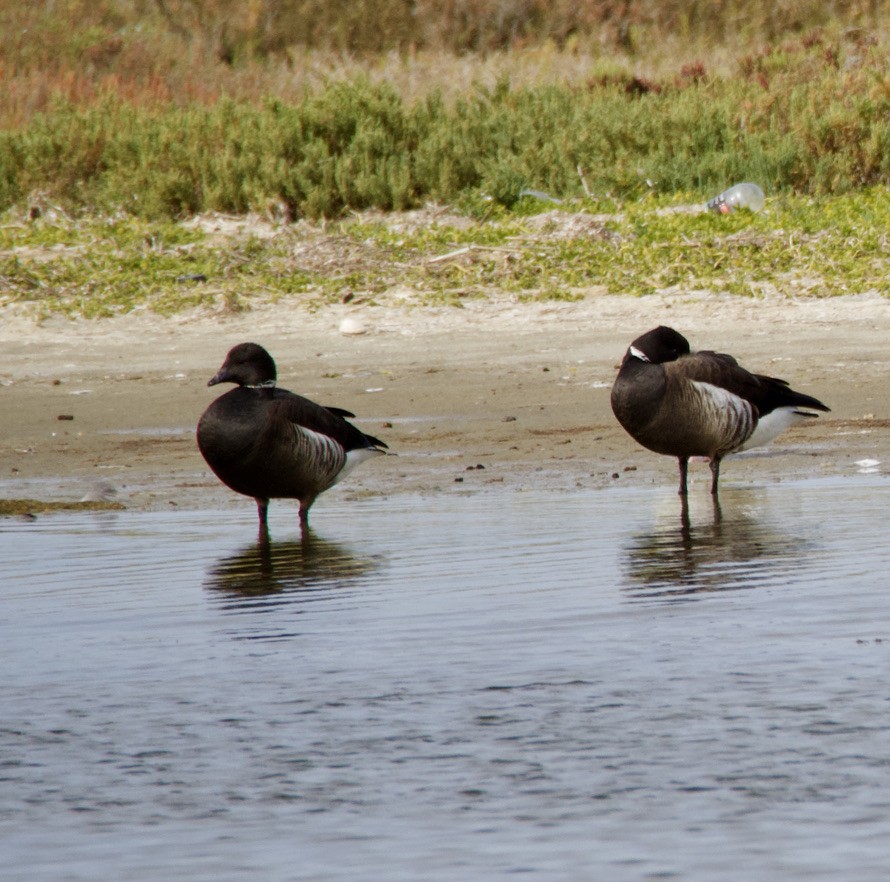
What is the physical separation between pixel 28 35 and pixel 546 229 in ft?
45.0

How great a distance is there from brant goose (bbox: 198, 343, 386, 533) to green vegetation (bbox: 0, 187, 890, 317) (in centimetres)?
521

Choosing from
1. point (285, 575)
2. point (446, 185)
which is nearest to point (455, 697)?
point (285, 575)

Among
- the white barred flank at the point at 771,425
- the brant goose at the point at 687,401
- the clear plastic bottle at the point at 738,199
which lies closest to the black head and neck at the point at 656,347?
the brant goose at the point at 687,401

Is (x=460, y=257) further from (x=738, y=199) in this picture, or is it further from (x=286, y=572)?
(x=286, y=572)

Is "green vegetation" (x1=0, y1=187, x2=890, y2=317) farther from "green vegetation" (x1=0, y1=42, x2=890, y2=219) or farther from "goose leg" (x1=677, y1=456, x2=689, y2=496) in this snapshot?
"goose leg" (x1=677, y1=456, x2=689, y2=496)

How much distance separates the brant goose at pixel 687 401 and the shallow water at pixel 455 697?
513 mm

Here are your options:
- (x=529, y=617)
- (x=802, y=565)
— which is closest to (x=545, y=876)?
(x=529, y=617)

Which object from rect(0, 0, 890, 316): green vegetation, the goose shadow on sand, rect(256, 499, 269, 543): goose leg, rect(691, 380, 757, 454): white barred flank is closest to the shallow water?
the goose shadow on sand

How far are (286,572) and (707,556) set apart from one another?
1.65 meters

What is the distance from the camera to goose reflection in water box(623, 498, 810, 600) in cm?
680

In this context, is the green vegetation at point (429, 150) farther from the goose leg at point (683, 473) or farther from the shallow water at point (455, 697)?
the shallow water at point (455, 697)

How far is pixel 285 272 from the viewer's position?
14633 millimetres

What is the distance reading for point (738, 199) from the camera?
1572cm

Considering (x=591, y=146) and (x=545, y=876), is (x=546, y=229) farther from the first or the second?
(x=545, y=876)
